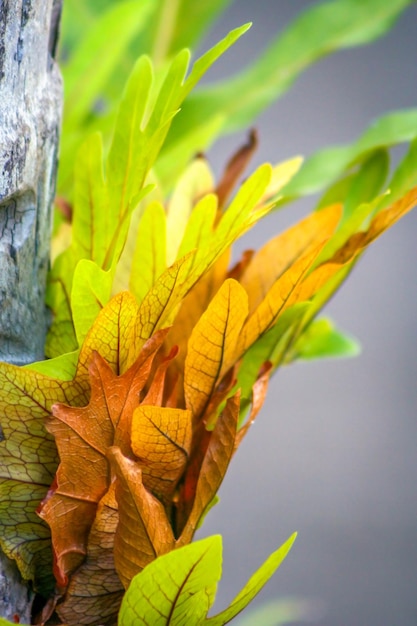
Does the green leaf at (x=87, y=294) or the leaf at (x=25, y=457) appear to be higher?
the green leaf at (x=87, y=294)

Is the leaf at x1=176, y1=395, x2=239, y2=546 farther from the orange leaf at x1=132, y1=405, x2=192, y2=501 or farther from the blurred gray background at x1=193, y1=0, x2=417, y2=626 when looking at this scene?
the blurred gray background at x1=193, y1=0, x2=417, y2=626

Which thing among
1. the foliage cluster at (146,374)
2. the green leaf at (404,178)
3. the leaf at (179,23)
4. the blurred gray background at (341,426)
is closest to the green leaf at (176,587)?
the foliage cluster at (146,374)

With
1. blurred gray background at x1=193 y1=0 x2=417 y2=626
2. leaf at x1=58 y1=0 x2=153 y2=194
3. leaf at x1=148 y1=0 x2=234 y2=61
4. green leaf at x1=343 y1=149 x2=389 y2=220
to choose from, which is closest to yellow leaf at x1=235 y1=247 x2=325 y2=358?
green leaf at x1=343 y1=149 x2=389 y2=220

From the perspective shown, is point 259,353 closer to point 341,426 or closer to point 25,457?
point 25,457

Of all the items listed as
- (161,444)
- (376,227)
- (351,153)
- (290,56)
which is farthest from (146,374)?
(290,56)

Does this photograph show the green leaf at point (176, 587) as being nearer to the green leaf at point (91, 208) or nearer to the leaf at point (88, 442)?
the leaf at point (88, 442)

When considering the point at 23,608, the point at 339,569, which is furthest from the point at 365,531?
the point at 23,608

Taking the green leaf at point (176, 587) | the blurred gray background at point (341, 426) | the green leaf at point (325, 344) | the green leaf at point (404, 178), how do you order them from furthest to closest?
1. the blurred gray background at point (341, 426)
2. the green leaf at point (325, 344)
3. the green leaf at point (404, 178)
4. the green leaf at point (176, 587)

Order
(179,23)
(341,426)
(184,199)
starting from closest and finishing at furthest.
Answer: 1. (184,199)
2. (179,23)
3. (341,426)
